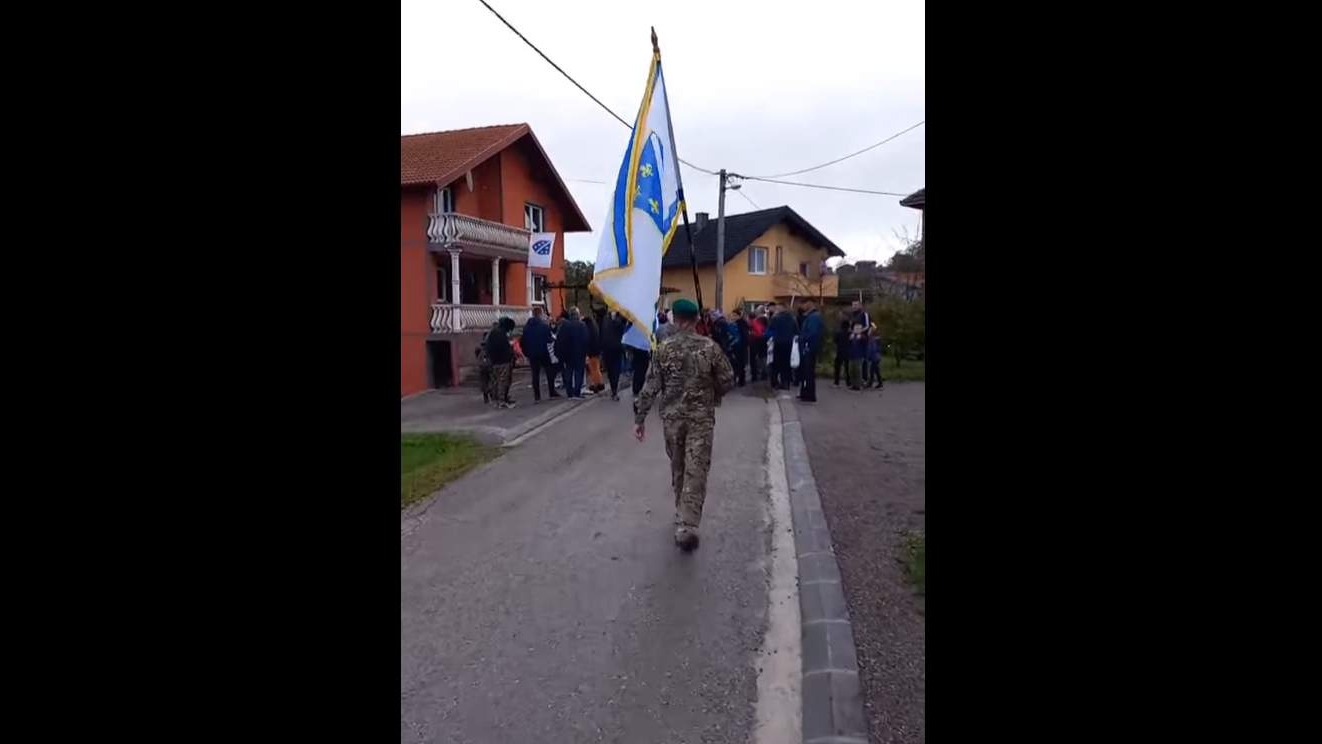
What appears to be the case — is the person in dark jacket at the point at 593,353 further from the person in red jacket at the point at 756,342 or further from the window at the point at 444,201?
the window at the point at 444,201

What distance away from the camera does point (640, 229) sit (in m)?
5.61

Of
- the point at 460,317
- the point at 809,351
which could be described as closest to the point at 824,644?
the point at 809,351

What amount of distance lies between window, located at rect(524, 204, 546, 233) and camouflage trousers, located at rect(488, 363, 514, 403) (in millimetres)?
12562

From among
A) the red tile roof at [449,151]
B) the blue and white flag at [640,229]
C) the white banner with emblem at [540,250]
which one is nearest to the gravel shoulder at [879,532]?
the blue and white flag at [640,229]

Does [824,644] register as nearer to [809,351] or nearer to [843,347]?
[809,351]

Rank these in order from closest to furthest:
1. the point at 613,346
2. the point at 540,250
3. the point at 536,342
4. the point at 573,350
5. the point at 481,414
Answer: the point at 481,414
the point at 536,342
the point at 573,350
the point at 613,346
the point at 540,250

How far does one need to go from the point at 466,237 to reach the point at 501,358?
27.2ft

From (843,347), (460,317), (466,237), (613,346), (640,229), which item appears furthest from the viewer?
(466,237)

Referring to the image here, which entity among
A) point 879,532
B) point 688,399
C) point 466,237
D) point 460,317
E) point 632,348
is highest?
point 466,237

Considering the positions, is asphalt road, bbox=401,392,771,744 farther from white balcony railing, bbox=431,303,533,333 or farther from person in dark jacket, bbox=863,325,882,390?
white balcony railing, bbox=431,303,533,333

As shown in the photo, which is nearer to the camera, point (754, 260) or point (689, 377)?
point (689, 377)
